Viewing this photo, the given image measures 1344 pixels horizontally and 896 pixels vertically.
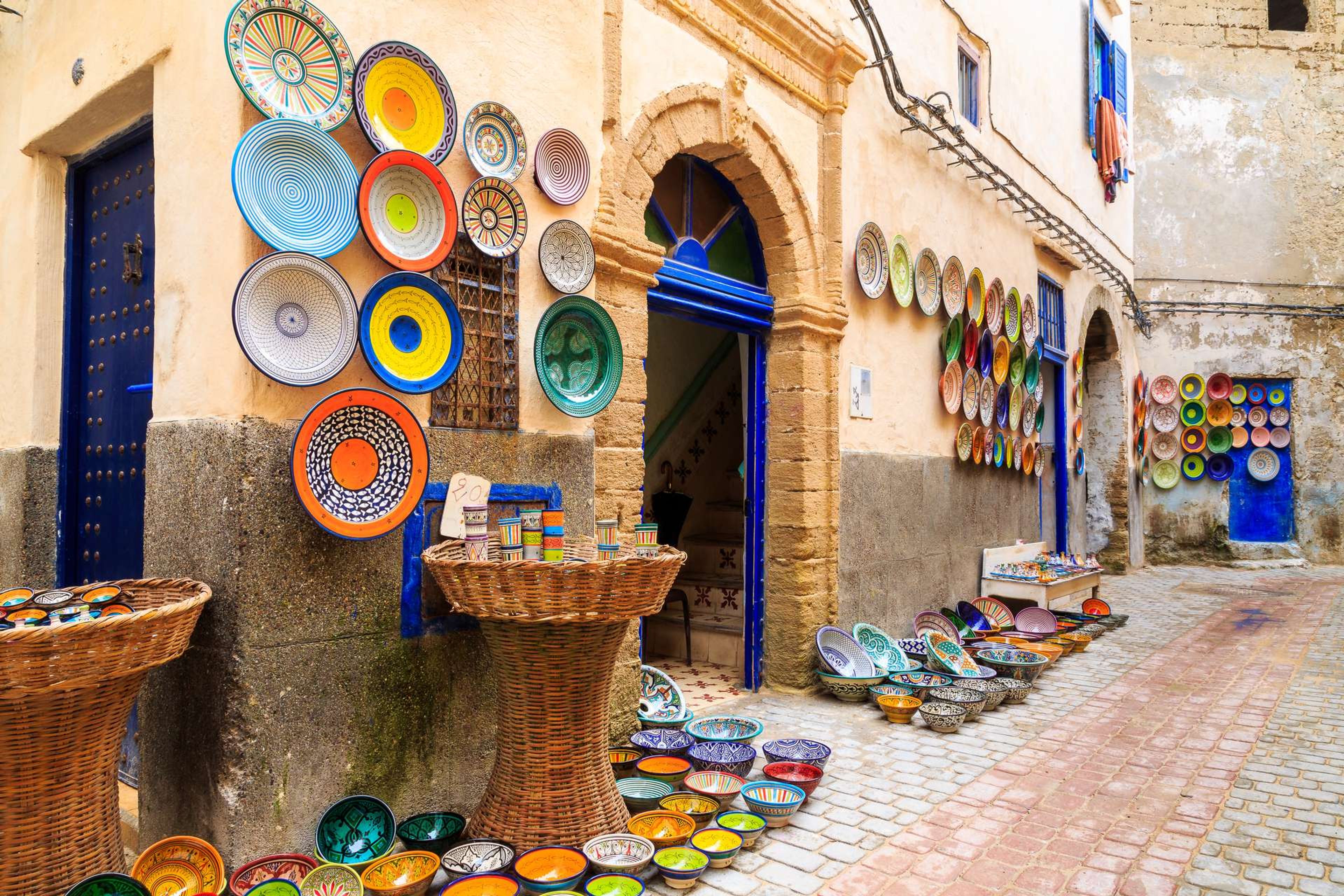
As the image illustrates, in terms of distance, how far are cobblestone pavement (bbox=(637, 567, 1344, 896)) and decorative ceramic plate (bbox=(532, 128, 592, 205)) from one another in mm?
2500

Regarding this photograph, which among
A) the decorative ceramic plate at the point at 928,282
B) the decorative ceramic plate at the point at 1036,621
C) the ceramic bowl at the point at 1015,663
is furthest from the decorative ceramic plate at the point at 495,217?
the decorative ceramic plate at the point at 1036,621

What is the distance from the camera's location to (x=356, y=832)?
2.72 m

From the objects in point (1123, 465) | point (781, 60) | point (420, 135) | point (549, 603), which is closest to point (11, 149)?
point (420, 135)

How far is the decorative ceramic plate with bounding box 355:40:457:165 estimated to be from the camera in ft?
9.42

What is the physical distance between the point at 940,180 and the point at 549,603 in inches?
216

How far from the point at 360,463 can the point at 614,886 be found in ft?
4.89

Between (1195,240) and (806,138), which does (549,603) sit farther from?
(1195,240)

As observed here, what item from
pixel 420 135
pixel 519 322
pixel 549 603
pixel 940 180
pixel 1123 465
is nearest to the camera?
pixel 549 603

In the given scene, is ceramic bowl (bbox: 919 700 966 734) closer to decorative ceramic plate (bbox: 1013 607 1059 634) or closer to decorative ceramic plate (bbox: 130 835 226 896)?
decorative ceramic plate (bbox: 1013 607 1059 634)

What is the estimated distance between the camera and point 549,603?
2.53 meters

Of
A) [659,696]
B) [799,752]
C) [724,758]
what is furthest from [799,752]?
[659,696]

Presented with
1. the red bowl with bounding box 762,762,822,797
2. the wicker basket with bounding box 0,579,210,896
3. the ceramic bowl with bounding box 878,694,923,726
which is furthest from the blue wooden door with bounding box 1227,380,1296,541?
the wicker basket with bounding box 0,579,210,896

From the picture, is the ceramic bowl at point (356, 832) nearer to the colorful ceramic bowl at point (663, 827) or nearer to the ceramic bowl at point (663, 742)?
the colorful ceramic bowl at point (663, 827)

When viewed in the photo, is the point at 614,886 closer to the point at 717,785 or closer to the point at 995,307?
the point at 717,785
